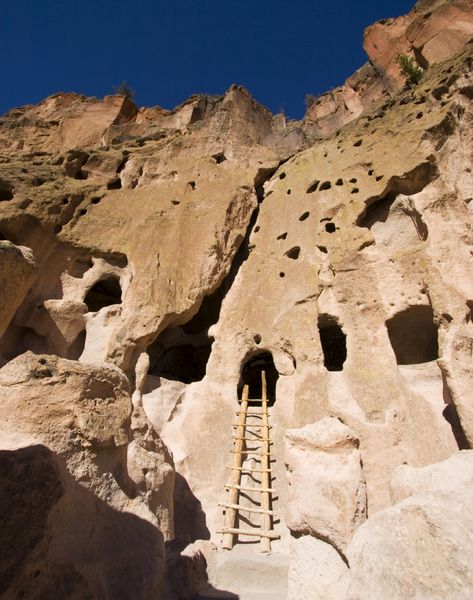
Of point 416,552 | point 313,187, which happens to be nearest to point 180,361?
point 313,187

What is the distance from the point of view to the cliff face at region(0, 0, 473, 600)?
9.35 feet

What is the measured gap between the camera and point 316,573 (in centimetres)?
310

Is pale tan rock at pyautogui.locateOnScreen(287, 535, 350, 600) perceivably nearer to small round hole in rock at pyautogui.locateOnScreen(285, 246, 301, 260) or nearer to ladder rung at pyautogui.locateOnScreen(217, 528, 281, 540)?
ladder rung at pyautogui.locateOnScreen(217, 528, 281, 540)

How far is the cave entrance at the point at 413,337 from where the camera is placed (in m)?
8.01

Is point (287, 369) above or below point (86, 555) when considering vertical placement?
above

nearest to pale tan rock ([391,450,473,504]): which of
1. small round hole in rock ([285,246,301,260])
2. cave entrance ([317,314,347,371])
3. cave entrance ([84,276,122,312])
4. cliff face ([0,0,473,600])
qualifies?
cliff face ([0,0,473,600])

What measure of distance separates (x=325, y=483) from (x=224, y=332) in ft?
16.2

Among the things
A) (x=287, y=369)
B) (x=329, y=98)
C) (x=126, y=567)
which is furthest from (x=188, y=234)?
(x=329, y=98)

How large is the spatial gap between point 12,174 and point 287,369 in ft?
25.3

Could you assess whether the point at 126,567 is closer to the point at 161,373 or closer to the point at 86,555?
the point at 86,555

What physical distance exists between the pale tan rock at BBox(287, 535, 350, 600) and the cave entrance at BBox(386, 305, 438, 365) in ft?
17.0

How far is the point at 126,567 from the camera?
2.67 meters

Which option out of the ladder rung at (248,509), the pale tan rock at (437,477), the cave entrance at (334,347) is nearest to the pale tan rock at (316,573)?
the pale tan rock at (437,477)

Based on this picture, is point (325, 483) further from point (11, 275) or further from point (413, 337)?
point (413, 337)
